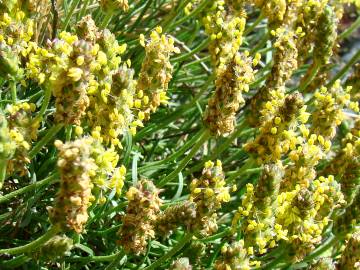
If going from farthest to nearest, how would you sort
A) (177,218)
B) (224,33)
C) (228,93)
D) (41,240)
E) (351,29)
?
(351,29) < (224,33) < (228,93) < (177,218) < (41,240)

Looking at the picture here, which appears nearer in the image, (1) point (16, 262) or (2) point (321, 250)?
(1) point (16, 262)

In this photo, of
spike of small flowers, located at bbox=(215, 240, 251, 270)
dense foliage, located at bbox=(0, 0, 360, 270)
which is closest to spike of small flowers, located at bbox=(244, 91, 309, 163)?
dense foliage, located at bbox=(0, 0, 360, 270)

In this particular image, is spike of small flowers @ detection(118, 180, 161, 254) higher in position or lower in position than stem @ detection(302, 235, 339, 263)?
higher

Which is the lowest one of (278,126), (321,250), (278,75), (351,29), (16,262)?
(16,262)

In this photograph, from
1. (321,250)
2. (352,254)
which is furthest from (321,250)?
(352,254)

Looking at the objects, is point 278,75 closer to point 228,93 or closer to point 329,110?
point 329,110

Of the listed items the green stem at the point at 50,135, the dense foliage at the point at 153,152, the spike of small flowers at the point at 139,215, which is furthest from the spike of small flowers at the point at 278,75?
the green stem at the point at 50,135

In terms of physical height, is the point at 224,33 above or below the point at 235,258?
above

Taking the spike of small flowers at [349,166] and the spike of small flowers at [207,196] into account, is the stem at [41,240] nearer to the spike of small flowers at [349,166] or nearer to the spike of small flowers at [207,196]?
the spike of small flowers at [207,196]

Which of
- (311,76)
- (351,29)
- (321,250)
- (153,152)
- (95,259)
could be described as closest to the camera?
(95,259)

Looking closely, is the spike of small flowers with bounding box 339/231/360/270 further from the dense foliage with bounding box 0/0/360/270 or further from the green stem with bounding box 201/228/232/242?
the green stem with bounding box 201/228/232/242
